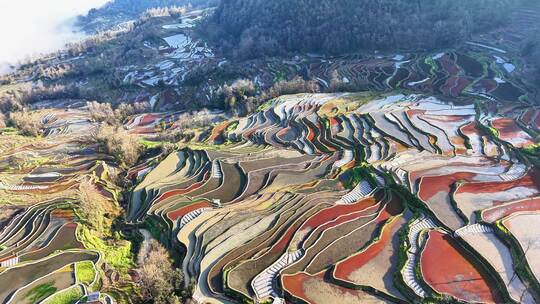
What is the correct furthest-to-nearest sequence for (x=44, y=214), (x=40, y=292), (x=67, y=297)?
(x=44, y=214), (x=40, y=292), (x=67, y=297)

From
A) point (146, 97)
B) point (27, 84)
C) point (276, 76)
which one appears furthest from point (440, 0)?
point (27, 84)

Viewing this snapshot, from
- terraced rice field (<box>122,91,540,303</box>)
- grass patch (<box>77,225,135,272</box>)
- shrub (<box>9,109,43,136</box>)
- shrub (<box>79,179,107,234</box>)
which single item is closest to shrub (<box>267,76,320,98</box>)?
terraced rice field (<box>122,91,540,303</box>)

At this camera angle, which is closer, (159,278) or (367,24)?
(159,278)

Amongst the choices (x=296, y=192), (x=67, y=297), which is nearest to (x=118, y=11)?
(x=296, y=192)

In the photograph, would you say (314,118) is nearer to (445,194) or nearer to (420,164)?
(420,164)

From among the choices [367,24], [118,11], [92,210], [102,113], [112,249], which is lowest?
[102,113]

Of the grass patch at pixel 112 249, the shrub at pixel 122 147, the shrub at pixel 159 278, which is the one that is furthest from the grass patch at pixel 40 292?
the shrub at pixel 122 147

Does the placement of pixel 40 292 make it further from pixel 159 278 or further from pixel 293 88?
pixel 293 88
